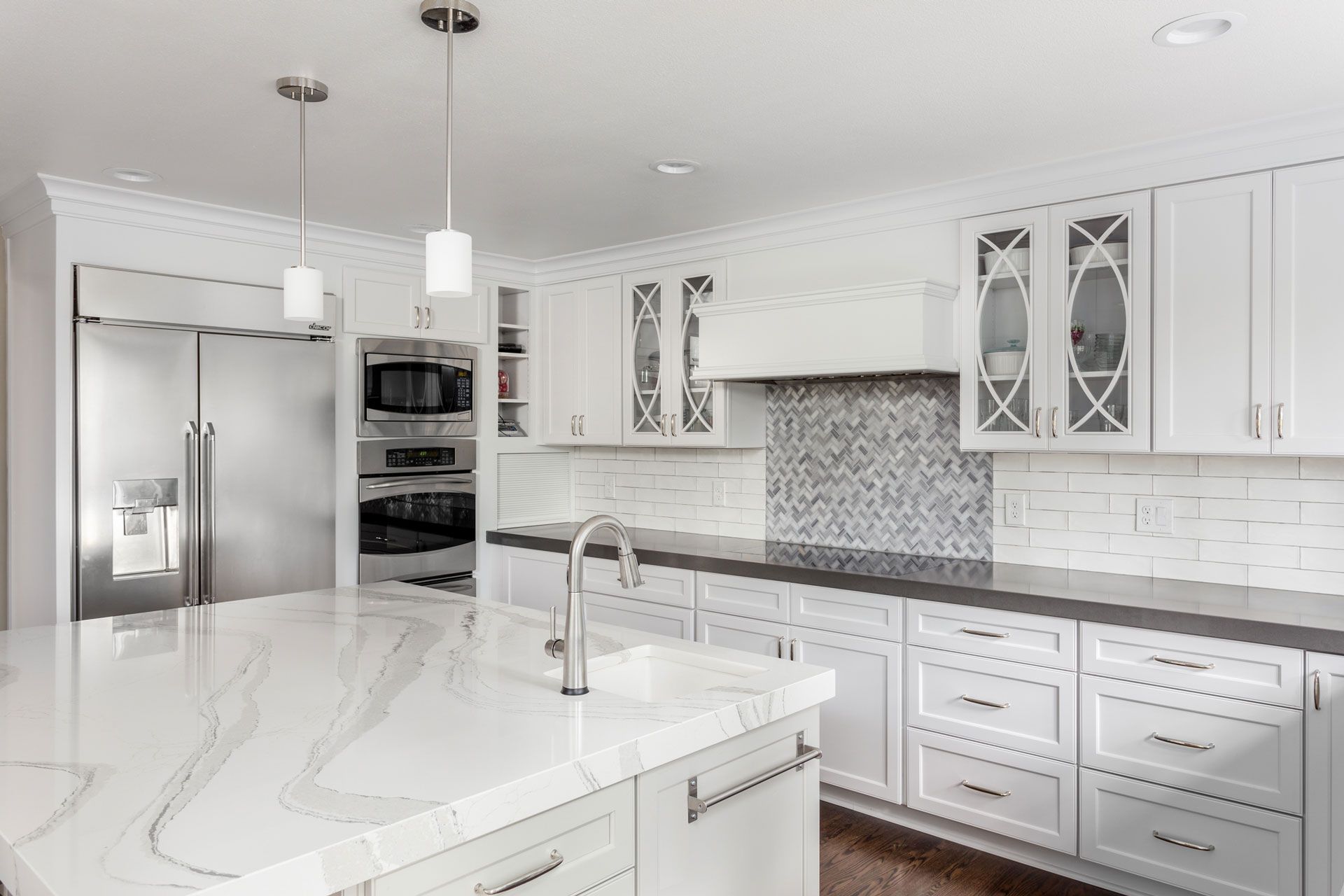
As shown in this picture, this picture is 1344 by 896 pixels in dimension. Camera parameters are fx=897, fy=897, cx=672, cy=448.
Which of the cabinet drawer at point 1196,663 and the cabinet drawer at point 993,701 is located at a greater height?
the cabinet drawer at point 1196,663

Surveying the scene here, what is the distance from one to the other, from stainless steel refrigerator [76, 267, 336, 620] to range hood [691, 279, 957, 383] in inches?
68.6

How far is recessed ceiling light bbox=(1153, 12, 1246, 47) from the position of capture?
2.00m

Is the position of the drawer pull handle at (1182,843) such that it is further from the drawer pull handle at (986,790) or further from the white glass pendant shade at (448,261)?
the white glass pendant shade at (448,261)

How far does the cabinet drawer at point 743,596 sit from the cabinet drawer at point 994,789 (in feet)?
2.18

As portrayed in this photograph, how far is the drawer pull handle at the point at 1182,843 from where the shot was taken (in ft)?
8.30

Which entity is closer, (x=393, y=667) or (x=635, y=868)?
(x=635, y=868)

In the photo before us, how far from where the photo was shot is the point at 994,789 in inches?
116

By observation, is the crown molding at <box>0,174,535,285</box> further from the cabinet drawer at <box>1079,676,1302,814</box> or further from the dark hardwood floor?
the cabinet drawer at <box>1079,676,1302,814</box>

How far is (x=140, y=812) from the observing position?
1.23m

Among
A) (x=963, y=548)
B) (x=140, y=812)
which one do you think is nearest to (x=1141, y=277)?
(x=963, y=548)

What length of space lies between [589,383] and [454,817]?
348cm

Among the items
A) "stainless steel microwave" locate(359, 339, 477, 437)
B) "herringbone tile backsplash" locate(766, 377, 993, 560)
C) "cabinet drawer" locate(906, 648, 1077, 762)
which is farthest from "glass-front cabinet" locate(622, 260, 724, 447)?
"cabinet drawer" locate(906, 648, 1077, 762)

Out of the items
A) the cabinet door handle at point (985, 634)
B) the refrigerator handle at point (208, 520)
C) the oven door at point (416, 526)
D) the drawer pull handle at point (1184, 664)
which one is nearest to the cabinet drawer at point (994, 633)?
the cabinet door handle at point (985, 634)

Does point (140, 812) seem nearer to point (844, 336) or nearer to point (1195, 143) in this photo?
point (844, 336)
